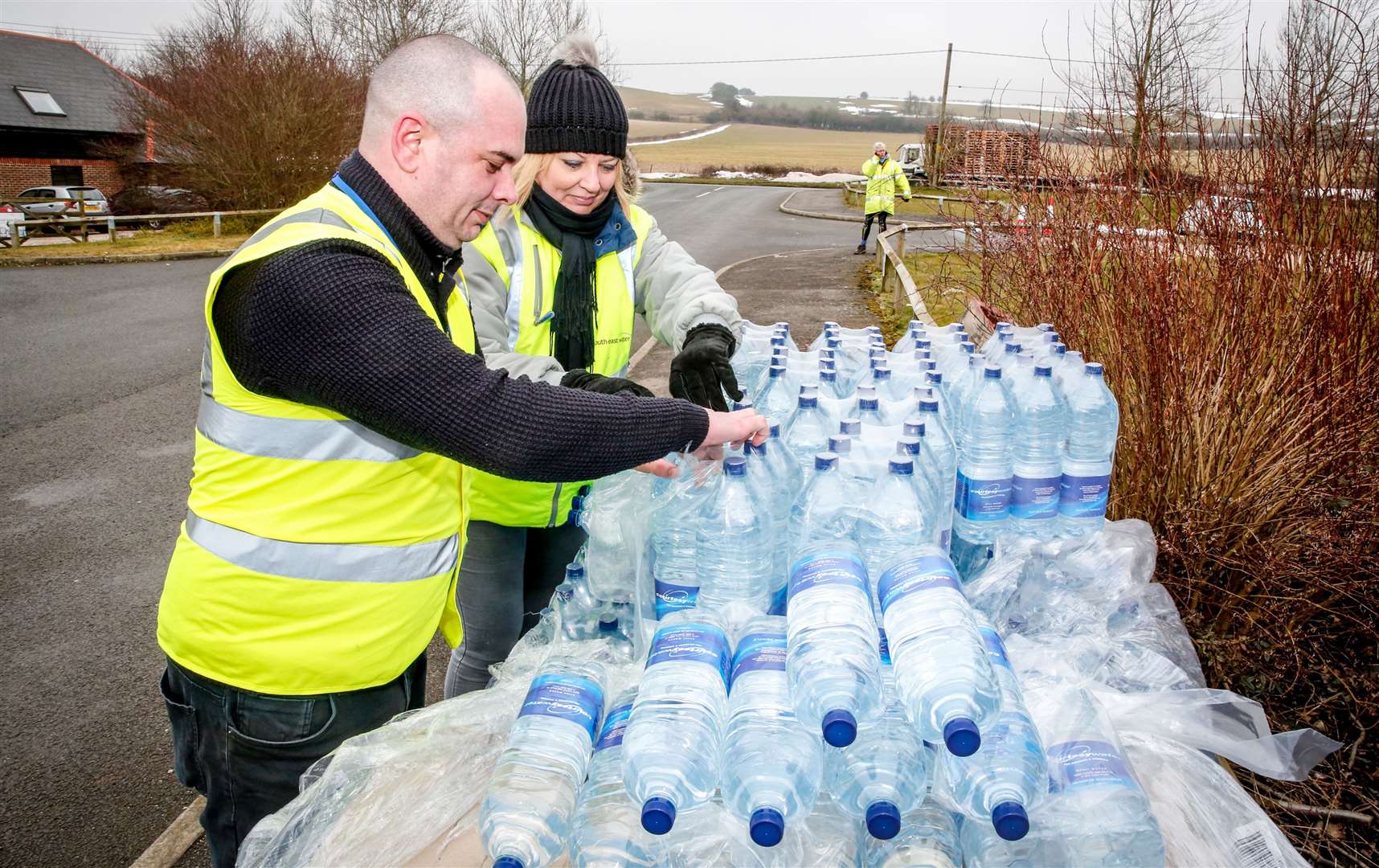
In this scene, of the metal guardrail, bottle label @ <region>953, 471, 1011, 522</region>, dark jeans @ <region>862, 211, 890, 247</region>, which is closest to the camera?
bottle label @ <region>953, 471, 1011, 522</region>

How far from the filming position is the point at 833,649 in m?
1.59

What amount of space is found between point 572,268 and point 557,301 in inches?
4.5

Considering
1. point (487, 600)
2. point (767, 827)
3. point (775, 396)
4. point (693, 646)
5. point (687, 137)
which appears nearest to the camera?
point (767, 827)

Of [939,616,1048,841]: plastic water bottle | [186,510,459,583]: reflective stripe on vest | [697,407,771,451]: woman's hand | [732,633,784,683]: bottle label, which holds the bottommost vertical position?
[939,616,1048,841]: plastic water bottle

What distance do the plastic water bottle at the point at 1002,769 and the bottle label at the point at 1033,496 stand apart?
1125 mm

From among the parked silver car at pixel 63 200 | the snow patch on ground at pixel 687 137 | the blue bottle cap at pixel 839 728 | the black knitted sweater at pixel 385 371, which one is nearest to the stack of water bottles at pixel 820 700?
the blue bottle cap at pixel 839 728

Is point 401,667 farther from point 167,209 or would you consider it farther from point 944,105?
point 944,105

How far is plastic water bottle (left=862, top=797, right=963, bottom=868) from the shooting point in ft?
5.03

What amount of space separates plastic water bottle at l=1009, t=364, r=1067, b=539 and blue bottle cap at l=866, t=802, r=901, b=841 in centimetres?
138

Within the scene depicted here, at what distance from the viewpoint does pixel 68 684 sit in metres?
4.22

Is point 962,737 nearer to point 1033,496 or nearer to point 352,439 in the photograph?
point 352,439

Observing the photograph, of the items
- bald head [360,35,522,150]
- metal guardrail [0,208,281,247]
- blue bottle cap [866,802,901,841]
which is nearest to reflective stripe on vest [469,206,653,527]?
bald head [360,35,522,150]

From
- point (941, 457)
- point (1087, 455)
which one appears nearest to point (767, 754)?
point (941, 457)

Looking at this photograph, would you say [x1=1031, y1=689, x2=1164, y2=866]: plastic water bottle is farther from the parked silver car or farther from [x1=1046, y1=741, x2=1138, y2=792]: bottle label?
the parked silver car
